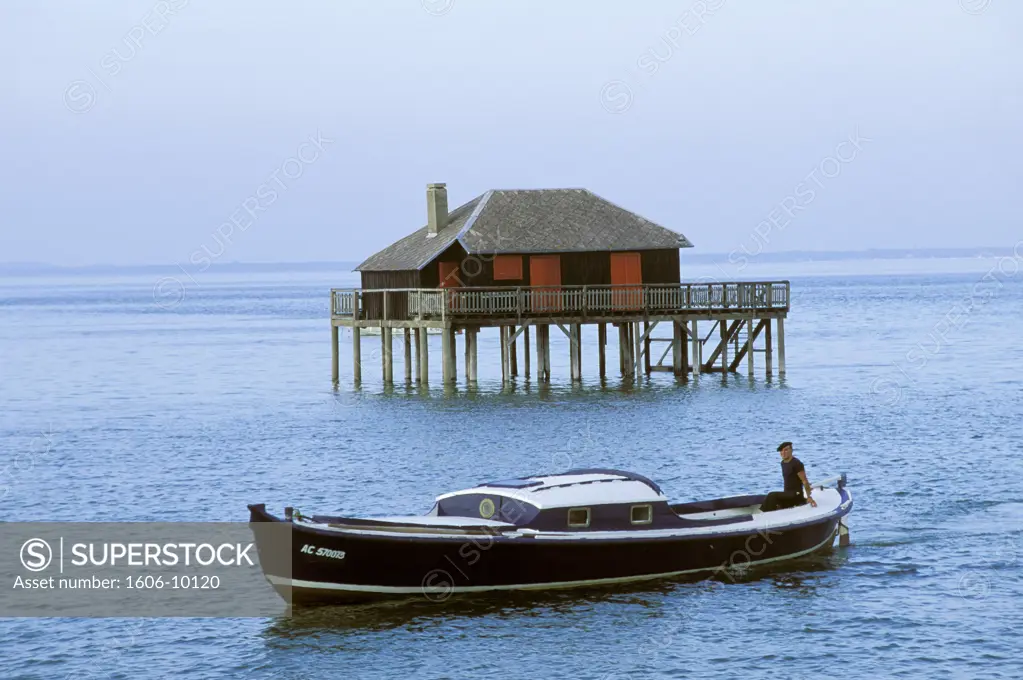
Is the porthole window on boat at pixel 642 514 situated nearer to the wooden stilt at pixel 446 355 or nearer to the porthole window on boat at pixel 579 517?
the porthole window on boat at pixel 579 517

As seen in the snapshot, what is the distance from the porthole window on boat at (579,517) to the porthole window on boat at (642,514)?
82cm

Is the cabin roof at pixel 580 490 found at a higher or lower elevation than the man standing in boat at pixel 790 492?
higher

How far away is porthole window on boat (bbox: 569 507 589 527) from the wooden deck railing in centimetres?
2706

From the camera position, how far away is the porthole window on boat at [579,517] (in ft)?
76.8

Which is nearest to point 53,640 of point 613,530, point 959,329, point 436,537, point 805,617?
point 436,537

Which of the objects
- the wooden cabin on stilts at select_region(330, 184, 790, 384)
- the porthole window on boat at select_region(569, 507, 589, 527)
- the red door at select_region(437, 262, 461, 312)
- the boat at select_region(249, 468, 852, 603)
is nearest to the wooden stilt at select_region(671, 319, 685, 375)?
the wooden cabin on stilts at select_region(330, 184, 790, 384)

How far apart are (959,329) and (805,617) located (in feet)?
296

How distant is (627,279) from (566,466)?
730 inches

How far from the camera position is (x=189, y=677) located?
→ 66.7 feet

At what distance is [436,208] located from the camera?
56062 mm

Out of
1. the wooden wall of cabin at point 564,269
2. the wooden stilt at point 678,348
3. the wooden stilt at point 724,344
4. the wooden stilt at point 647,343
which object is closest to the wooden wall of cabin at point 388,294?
the wooden wall of cabin at point 564,269

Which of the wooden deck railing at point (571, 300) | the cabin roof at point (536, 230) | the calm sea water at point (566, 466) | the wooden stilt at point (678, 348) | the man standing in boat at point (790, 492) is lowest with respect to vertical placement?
the calm sea water at point (566, 466)

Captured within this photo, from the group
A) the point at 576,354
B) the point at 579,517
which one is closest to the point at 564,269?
the point at 576,354

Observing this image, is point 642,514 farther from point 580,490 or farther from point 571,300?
point 571,300
